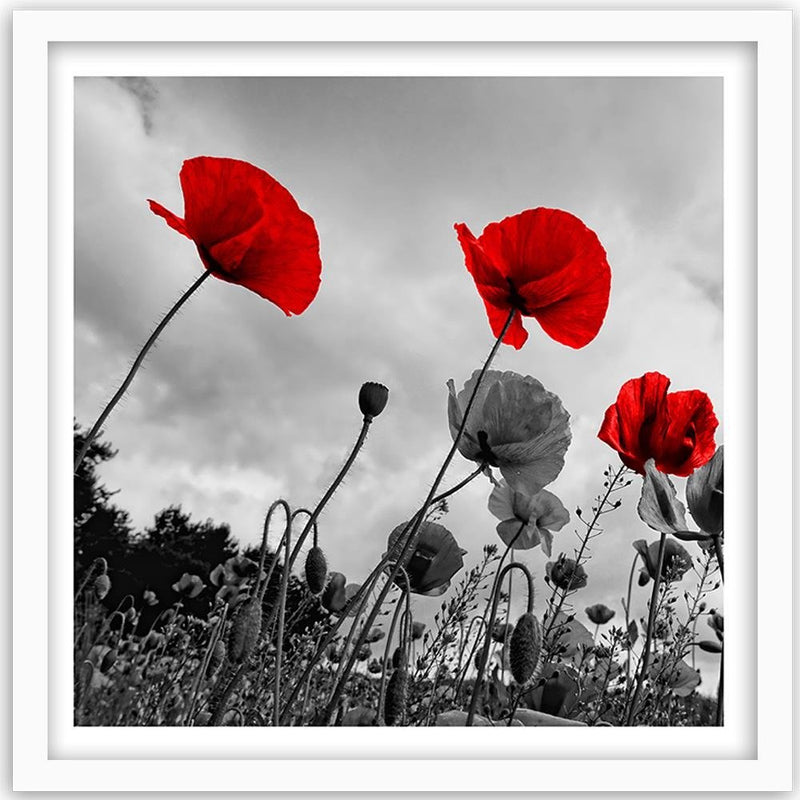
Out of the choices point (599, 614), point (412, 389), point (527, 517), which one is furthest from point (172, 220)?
point (599, 614)

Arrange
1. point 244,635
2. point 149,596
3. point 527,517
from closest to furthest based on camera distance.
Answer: point 244,635 < point 527,517 < point 149,596

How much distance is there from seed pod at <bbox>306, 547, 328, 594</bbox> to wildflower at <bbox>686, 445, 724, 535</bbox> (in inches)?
24.8

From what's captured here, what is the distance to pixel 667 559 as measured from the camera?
1.68m

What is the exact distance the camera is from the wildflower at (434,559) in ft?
4.60

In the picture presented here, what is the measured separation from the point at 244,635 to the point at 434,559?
1.45ft

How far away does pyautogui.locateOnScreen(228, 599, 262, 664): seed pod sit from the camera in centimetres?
104

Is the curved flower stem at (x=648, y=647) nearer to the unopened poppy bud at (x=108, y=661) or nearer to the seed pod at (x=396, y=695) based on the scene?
the seed pod at (x=396, y=695)

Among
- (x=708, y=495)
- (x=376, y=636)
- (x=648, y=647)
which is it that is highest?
(x=708, y=495)

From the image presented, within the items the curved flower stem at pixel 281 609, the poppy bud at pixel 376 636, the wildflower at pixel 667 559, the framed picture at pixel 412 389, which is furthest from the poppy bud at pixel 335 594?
the wildflower at pixel 667 559

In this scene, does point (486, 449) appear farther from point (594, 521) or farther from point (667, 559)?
point (667, 559)
